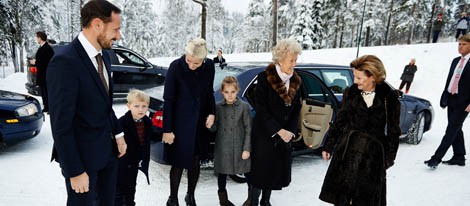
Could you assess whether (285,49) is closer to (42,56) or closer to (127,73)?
(42,56)

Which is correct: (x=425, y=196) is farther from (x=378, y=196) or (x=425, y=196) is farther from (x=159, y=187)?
(x=159, y=187)

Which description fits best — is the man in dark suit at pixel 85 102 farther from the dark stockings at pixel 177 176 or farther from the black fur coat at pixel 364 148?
the black fur coat at pixel 364 148

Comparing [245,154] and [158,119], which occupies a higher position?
[158,119]

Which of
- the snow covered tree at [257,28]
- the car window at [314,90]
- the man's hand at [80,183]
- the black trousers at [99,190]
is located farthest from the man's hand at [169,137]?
the snow covered tree at [257,28]

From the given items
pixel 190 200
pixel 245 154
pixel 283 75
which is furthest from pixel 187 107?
pixel 190 200

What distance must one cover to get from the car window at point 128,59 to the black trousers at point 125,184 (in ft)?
21.6

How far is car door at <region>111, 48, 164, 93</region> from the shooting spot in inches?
343

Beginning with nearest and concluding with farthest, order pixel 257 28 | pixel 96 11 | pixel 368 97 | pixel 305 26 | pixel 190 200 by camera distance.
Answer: pixel 96 11 < pixel 368 97 < pixel 190 200 < pixel 305 26 < pixel 257 28

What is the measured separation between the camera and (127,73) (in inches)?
349

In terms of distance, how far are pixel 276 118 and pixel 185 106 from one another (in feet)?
3.09

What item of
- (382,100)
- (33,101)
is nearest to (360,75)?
(382,100)

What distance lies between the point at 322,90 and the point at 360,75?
1.97m

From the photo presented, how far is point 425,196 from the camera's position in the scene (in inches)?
157

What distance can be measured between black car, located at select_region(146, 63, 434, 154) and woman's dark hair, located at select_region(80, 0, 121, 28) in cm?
181
